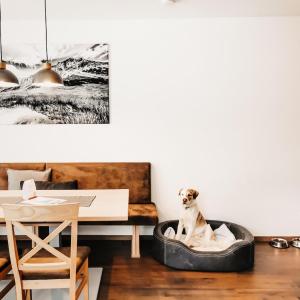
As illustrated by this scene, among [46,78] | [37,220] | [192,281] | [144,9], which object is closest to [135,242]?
[192,281]

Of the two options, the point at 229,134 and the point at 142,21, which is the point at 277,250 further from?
the point at 142,21

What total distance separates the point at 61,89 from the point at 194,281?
8.17 ft

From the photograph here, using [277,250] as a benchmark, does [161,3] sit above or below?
above

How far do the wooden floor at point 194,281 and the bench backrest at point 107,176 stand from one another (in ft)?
2.47

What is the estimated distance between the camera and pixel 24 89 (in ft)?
12.0

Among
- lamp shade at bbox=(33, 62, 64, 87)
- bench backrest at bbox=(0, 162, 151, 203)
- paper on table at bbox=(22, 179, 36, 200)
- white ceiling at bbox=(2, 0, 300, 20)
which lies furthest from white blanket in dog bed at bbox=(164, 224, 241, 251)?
white ceiling at bbox=(2, 0, 300, 20)

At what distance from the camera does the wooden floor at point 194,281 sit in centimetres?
249

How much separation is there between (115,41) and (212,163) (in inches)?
71.3

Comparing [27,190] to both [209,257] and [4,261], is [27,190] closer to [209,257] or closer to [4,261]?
[4,261]

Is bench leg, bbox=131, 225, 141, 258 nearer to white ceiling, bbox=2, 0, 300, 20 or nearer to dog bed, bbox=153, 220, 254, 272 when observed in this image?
dog bed, bbox=153, 220, 254, 272

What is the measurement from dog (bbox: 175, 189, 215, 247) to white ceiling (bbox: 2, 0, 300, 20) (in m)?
1.90

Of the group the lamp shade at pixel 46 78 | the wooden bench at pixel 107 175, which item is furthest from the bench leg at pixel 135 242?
the lamp shade at pixel 46 78

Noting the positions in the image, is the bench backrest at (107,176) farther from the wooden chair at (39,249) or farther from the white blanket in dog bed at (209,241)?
the wooden chair at (39,249)

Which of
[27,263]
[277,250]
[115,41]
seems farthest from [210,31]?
[27,263]
